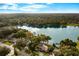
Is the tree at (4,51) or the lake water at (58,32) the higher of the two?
the lake water at (58,32)

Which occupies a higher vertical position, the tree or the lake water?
the lake water

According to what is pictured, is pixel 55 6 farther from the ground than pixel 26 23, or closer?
farther from the ground

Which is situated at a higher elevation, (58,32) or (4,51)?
(58,32)

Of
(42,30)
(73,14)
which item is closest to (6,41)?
(42,30)

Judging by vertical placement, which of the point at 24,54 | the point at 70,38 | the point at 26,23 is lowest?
the point at 24,54

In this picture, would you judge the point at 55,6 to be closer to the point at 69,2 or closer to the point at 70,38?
the point at 69,2

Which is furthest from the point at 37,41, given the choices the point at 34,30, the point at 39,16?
the point at 39,16

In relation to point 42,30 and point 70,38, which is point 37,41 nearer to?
point 42,30
